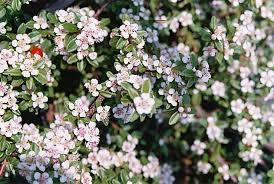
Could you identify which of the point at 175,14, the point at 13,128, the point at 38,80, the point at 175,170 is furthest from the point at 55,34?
the point at 175,170

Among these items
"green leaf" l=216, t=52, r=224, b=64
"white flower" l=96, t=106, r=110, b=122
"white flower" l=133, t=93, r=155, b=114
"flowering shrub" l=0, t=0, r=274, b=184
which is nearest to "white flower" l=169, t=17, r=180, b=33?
"flowering shrub" l=0, t=0, r=274, b=184

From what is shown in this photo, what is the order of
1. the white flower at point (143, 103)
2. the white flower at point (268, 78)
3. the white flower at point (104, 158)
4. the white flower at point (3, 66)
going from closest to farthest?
the white flower at point (143, 103), the white flower at point (3, 66), the white flower at point (104, 158), the white flower at point (268, 78)

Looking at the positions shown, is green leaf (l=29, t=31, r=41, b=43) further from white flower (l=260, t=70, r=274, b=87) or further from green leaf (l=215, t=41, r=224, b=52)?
white flower (l=260, t=70, r=274, b=87)

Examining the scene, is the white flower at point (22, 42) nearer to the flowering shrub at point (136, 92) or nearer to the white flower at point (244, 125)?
the flowering shrub at point (136, 92)

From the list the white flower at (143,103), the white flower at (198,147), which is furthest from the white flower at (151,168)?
the white flower at (143,103)

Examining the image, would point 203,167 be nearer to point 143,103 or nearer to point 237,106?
point 237,106

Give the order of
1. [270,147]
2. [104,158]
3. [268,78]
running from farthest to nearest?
[270,147]
[268,78]
[104,158]

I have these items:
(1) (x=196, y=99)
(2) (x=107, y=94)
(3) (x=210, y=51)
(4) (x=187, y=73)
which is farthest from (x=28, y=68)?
(1) (x=196, y=99)
